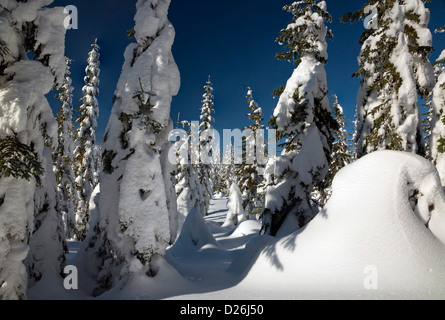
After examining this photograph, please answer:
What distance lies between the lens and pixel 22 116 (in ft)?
16.6

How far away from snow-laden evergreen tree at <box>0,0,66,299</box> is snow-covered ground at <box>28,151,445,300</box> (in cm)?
289

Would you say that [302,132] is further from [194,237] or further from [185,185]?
[185,185]

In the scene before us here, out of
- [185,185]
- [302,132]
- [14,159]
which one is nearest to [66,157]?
[185,185]

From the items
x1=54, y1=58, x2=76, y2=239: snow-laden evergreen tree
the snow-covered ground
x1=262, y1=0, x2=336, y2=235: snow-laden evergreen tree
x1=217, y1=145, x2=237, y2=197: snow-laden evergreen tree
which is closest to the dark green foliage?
the snow-covered ground

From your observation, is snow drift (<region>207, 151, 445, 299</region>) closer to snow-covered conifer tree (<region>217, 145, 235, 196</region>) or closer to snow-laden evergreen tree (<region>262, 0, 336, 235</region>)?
snow-laden evergreen tree (<region>262, 0, 336, 235</region>)

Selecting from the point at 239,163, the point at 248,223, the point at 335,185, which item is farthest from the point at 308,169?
the point at 239,163

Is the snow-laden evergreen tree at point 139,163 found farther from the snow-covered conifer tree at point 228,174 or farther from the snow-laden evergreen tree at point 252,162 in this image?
the snow-covered conifer tree at point 228,174

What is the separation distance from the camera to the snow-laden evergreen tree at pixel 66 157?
20.7m

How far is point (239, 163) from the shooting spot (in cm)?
2556

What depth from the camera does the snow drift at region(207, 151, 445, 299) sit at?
4.85m

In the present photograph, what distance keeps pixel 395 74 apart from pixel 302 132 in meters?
4.23

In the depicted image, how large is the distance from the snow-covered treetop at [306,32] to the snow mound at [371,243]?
7.30 metres

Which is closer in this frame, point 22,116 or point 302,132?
point 22,116
